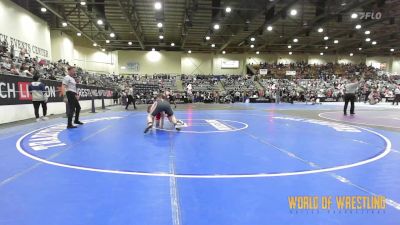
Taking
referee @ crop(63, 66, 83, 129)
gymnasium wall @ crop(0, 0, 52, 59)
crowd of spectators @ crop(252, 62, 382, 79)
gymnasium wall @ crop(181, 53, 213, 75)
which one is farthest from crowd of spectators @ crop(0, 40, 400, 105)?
referee @ crop(63, 66, 83, 129)

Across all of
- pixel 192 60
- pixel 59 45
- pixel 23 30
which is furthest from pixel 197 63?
pixel 23 30

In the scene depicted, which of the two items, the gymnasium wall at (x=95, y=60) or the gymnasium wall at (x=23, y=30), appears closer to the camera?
the gymnasium wall at (x=23, y=30)

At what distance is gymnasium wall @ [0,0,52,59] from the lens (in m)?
21.1

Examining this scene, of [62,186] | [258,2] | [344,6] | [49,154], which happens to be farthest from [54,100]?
[344,6]

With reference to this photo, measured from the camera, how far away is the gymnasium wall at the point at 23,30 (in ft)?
69.4

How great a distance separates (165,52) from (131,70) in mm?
5649

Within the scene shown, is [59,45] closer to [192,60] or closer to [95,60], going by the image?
[95,60]

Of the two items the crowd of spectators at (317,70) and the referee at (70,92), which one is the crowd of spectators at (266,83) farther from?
the referee at (70,92)

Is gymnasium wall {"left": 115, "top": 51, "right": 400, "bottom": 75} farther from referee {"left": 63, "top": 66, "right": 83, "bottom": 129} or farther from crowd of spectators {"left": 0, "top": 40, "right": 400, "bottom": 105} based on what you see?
referee {"left": 63, "top": 66, "right": 83, "bottom": 129}

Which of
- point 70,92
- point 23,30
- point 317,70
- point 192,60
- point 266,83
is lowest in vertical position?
point 70,92

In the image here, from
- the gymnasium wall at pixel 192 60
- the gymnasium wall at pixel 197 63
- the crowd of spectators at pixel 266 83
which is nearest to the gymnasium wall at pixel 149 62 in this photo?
the gymnasium wall at pixel 192 60

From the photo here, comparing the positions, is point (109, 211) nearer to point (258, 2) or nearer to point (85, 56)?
point (258, 2)

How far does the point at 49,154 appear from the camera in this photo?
Answer: 199 inches

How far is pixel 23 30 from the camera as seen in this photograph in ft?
77.2
